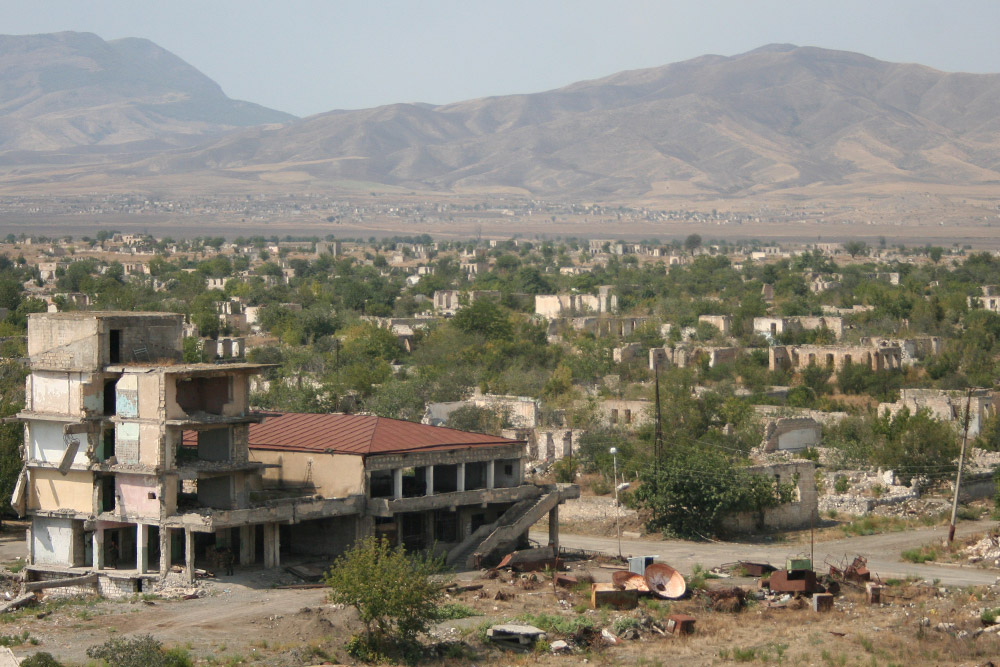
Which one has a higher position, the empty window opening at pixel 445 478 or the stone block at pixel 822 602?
the empty window opening at pixel 445 478

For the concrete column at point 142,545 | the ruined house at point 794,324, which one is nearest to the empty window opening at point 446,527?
the concrete column at point 142,545

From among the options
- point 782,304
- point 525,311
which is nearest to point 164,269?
point 525,311

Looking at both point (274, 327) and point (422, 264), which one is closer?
point (274, 327)

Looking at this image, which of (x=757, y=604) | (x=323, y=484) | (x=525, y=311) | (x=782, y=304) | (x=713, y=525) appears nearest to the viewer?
(x=757, y=604)

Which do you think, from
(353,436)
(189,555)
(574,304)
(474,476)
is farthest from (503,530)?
(574,304)

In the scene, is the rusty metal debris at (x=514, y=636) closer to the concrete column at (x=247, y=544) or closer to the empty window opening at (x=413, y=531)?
the concrete column at (x=247, y=544)

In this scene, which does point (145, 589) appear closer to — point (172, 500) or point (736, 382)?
point (172, 500)

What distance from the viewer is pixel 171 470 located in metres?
26.3

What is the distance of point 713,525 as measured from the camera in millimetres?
32188

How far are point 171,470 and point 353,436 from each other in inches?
163

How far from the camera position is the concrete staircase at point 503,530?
1155 inches

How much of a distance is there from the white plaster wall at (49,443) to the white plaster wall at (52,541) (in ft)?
3.77

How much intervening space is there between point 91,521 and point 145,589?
166cm

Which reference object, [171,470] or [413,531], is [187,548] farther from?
[413,531]
